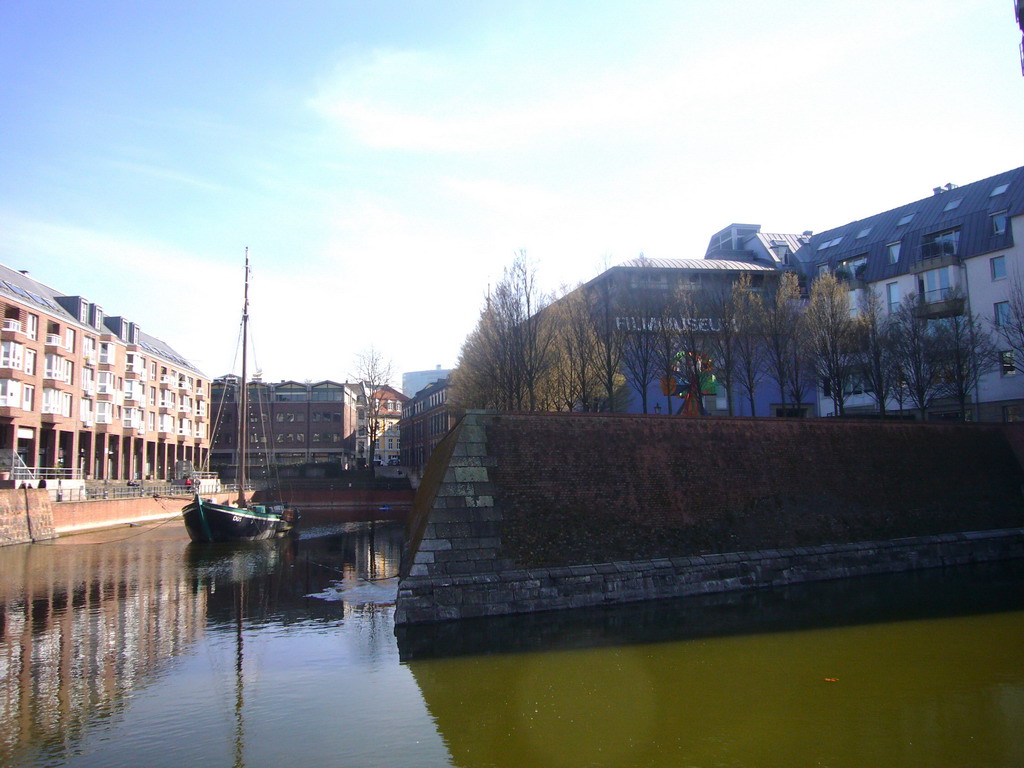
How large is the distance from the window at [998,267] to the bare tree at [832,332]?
926 cm

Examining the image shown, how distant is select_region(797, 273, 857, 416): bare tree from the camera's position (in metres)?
33.9

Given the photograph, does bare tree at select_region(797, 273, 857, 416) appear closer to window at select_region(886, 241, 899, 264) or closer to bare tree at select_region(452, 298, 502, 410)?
window at select_region(886, 241, 899, 264)

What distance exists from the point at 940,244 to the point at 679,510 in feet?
95.5

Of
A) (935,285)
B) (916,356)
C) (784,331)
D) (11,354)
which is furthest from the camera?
(11,354)

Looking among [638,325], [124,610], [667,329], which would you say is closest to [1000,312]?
[667,329]

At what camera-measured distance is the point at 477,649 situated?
15984 millimetres

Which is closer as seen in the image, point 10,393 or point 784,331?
point 784,331

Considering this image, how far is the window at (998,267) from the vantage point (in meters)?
37.4

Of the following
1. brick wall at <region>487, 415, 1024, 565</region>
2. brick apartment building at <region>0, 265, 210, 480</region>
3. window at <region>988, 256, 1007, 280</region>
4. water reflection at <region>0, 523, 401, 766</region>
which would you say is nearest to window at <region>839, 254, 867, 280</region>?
window at <region>988, 256, 1007, 280</region>

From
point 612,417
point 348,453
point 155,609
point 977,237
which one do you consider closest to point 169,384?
point 348,453

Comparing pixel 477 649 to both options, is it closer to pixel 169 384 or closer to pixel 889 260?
pixel 889 260

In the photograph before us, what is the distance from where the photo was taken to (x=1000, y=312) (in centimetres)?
3728

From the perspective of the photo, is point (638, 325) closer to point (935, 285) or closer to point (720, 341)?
point (720, 341)

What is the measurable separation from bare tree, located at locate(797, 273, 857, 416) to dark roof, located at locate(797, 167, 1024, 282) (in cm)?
1026
